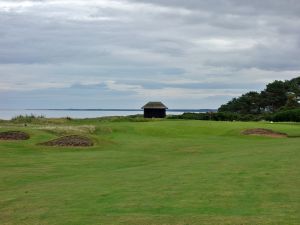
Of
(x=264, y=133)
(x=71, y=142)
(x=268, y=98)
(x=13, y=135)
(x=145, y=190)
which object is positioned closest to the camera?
(x=145, y=190)

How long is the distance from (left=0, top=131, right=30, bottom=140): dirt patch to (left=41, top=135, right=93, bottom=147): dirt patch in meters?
3.56

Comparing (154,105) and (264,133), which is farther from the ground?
(154,105)

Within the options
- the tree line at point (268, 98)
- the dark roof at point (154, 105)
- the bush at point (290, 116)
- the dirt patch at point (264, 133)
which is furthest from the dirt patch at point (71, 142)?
the tree line at point (268, 98)

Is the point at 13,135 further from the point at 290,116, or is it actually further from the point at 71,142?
the point at 290,116

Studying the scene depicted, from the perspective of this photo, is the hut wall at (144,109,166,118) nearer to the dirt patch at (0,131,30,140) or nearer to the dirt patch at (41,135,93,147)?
the dirt patch at (0,131,30,140)

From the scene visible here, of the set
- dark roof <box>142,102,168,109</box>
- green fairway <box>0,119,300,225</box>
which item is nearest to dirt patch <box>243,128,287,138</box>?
green fairway <box>0,119,300,225</box>

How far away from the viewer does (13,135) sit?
40.8 m

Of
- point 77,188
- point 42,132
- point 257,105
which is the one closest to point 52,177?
point 77,188

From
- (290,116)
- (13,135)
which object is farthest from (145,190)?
(290,116)

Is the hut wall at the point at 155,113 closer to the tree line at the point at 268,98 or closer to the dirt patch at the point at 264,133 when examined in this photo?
the tree line at the point at 268,98

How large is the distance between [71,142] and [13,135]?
232 inches

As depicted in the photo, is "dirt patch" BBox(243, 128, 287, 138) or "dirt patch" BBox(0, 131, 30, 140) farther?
"dirt patch" BBox(243, 128, 287, 138)

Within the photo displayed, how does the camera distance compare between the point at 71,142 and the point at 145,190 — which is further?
the point at 71,142

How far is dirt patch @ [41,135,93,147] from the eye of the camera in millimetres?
37625
